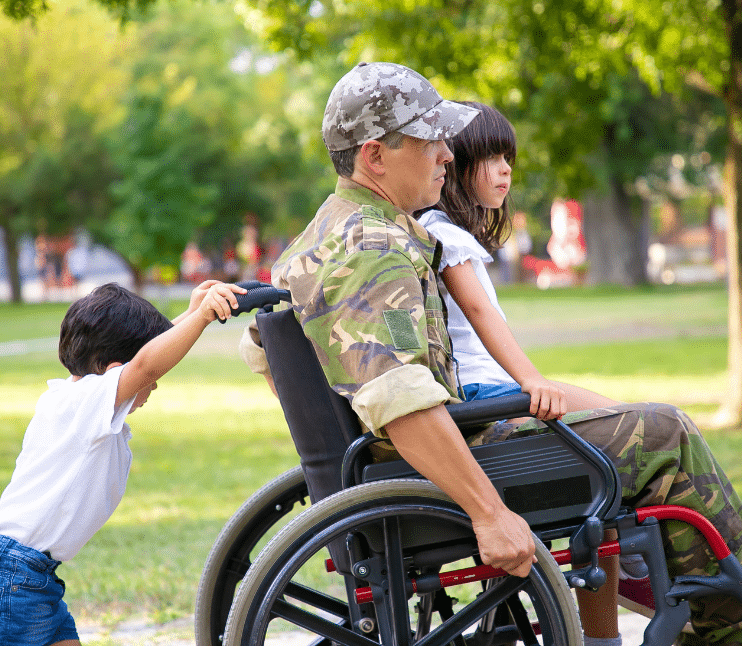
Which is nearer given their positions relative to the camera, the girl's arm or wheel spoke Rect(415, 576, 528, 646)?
wheel spoke Rect(415, 576, 528, 646)

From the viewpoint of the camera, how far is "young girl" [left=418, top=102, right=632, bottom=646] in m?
2.34

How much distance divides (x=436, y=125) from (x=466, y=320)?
59cm

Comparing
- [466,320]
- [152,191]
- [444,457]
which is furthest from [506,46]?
[152,191]

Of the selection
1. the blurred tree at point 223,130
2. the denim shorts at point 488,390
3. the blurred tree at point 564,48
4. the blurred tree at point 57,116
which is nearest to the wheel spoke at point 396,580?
the denim shorts at point 488,390

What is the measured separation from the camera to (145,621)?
3701mm

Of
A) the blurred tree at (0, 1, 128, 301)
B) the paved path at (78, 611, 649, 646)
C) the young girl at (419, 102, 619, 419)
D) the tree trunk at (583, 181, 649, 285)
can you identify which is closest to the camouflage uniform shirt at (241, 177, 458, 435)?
Result: the young girl at (419, 102, 619, 419)

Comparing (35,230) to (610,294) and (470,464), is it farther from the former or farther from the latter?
(470,464)

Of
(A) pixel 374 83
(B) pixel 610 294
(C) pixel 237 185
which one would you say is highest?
(C) pixel 237 185

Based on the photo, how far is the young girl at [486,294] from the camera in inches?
92.0

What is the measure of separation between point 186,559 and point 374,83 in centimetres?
303

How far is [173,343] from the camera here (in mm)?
2311

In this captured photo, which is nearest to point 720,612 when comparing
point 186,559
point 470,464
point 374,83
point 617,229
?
point 470,464

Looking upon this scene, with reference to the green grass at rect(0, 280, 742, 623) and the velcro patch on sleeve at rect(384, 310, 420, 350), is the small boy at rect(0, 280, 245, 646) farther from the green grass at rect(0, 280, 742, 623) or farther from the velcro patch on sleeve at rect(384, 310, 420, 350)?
the green grass at rect(0, 280, 742, 623)

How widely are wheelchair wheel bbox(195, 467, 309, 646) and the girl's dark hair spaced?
0.86 meters
